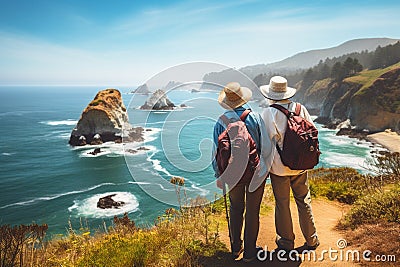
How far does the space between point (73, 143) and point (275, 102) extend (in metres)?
44.0

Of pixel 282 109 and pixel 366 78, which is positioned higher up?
pixel 366 78

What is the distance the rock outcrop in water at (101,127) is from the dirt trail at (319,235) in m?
37.7

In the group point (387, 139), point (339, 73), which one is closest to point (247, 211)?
point (387, 139)

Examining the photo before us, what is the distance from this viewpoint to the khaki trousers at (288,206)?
352cm

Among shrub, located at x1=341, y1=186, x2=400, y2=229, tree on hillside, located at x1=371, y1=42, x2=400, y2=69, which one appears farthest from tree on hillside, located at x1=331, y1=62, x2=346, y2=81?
shrub, located at x1=341, y1=186, x2=400, y2=229

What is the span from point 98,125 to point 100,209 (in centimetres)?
2414

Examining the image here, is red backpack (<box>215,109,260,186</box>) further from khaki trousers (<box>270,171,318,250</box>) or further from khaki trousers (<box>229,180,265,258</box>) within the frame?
khaki trousers (<box>270,171,318,250</box>)

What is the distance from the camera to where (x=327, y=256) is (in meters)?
3.59

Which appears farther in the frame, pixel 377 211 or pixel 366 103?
pixel 366 103

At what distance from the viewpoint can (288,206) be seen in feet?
11.8

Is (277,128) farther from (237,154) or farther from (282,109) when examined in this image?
(237,154)

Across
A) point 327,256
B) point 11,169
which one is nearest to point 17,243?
point 327,256

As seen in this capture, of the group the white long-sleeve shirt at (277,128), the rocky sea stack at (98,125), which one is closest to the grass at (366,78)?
the rocky sea stack at (98,125)

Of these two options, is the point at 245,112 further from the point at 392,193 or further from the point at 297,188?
the point at 392,193
